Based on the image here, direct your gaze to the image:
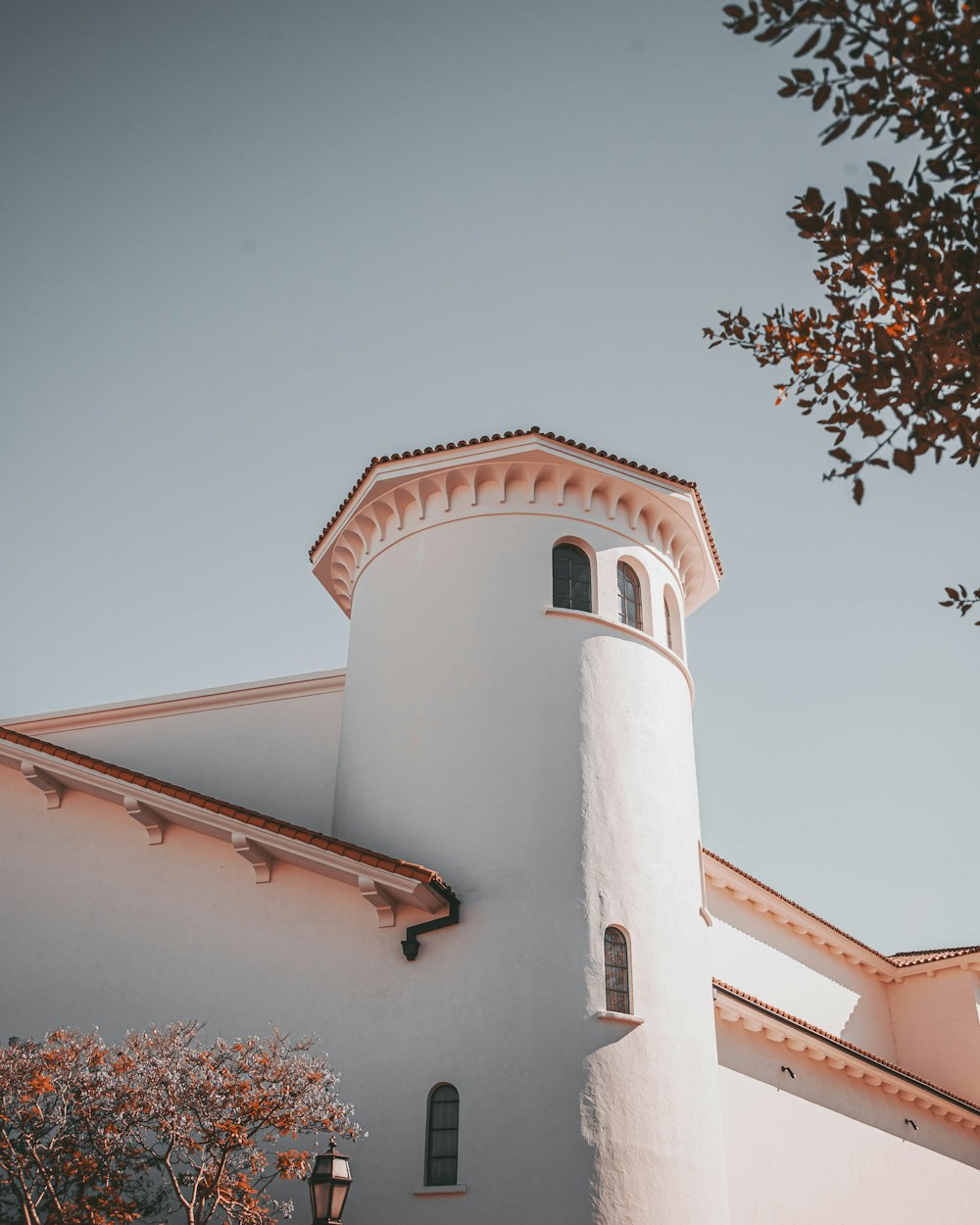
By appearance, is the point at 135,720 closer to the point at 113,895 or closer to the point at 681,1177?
the point at 113,895

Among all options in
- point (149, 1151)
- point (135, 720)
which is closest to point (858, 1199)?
point (149, 1151)

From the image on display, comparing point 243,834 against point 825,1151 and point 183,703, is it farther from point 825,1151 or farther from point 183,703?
point 825,1151

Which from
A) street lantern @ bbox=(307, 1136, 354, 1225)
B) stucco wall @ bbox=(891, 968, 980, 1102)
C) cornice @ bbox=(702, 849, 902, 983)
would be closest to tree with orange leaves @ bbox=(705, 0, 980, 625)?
street lantern @ bbox=(307, 1136, 354, 1225)

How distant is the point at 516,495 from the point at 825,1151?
37.8 ft

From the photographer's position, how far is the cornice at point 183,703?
18.5 metres

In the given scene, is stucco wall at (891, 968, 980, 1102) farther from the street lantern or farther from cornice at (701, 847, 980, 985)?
the street lantern

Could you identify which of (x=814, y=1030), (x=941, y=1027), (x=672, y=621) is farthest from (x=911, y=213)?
(x=941, y=1027)

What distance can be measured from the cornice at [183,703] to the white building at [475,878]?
6cm

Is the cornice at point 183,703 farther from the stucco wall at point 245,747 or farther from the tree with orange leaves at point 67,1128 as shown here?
the tree with orange leaves at point 67,1128

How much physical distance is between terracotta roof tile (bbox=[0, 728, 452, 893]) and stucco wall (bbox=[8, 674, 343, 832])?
236 centimetres

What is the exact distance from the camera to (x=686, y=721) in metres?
17.2

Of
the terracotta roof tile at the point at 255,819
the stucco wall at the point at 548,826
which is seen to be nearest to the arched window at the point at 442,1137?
the stucco wall at the point at 548,826

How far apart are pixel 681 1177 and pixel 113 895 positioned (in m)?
8.18

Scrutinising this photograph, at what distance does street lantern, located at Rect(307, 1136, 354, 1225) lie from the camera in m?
10.4
